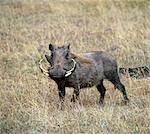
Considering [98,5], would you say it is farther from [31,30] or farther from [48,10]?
[31,30]

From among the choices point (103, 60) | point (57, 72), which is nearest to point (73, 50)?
point (103, 60)

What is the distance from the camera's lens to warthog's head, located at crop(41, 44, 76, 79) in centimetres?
730

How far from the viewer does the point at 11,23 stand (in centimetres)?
1592

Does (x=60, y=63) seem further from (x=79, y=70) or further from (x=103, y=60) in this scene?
(x=103, y=60)

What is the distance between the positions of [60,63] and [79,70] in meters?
0.52

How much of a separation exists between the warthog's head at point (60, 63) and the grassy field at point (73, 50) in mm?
435

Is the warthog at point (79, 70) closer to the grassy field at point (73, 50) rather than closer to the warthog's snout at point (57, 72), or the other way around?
the warthog's snout at point (57, 72)

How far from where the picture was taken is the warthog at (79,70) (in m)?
7.42

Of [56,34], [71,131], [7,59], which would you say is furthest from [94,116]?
[56,34]

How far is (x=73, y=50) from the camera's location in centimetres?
1170

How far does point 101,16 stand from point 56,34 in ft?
8.70

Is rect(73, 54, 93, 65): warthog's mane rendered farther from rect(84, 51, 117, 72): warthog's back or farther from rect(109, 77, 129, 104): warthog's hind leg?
rect(109, 77, 129, 104): warthog's hind leg

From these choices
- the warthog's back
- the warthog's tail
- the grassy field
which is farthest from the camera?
the warthog's tail

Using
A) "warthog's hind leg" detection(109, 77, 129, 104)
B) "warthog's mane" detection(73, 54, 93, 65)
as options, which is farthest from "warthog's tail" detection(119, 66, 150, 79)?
"warthog's mane" detection(73, 54, 93, 65)
